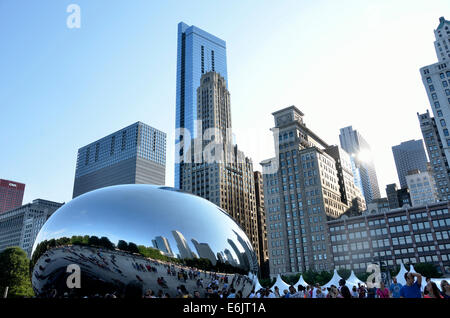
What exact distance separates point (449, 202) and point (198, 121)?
103710mm

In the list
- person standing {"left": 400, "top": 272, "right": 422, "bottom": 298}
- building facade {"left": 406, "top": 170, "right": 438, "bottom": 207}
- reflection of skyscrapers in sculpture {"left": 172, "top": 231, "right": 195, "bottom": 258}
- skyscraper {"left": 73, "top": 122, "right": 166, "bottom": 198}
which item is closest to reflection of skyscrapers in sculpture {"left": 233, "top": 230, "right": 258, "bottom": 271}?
reflection of skyscrapers in sculpture {"left": 172, "top": 231, "right": 195, "bottom": 258}

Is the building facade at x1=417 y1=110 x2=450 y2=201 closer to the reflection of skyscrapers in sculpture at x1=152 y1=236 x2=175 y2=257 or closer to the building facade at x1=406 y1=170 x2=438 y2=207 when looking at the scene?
the building facade at x1=406 y1=170 x2=438 y2=207

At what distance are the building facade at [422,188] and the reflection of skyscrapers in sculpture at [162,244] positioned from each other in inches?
7277

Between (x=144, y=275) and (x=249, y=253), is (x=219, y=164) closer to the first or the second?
(x=249, y=253)

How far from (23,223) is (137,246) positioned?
200 metres

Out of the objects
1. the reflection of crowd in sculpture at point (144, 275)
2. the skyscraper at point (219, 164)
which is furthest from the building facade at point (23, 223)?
the reflection of crowd in sculpture at point (144, 275)

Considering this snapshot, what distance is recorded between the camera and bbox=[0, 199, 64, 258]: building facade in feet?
547

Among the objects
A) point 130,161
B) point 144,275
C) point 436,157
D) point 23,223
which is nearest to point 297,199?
point 436,157

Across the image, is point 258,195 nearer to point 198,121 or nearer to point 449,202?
point 198,121

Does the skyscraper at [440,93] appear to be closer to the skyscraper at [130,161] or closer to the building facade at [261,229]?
the building facade at [261,229]

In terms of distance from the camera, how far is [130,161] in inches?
7175

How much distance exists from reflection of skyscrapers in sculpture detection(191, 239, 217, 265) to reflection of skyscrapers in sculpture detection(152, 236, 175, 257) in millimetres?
524

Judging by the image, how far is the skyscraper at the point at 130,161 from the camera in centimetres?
18062

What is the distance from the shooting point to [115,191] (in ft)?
24.4
